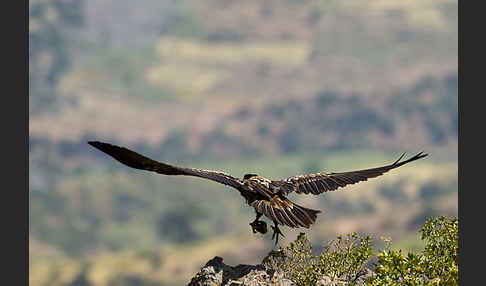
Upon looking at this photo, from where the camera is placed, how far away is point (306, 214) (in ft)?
90.6

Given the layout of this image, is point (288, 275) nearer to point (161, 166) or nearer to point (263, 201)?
point (263, 201)

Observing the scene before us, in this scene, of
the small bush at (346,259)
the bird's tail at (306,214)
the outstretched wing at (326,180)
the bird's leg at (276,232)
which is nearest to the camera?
the bird's tail at (306,214)

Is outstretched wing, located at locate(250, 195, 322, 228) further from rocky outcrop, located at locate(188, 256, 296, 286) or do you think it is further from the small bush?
rocky outcrop, located at locate(188, 256, 296, 286)

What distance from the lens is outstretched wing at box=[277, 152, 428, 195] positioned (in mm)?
32250

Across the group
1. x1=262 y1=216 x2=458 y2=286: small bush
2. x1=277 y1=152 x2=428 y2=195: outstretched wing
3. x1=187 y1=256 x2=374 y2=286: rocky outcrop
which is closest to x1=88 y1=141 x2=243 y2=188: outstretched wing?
x1=187 y1=256 x2=374 y2=286: rocky outcrop

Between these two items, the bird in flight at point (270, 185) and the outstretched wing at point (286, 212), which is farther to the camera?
the outstretched wing at point (286, 212)

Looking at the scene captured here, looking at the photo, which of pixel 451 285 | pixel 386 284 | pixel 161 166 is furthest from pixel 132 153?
pixel 451 285

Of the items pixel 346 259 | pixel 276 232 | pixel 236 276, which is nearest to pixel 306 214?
pixel 276 232

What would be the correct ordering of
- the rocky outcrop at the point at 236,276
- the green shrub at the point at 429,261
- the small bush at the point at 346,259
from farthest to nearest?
the small bush at the point at 346,259
the green shrub at the point at 429,261
the rocky outcrop at the point at 236,276

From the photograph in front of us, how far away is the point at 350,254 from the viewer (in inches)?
1257

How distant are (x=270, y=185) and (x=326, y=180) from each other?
449 centimetres

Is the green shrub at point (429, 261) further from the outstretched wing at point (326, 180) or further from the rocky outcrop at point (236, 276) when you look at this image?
the rocky outcrop at point (236, 276)

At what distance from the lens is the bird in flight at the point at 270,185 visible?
2602cm

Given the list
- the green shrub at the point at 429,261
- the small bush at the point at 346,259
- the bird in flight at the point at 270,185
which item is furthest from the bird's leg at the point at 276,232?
the green shrub at the point at 429,261
